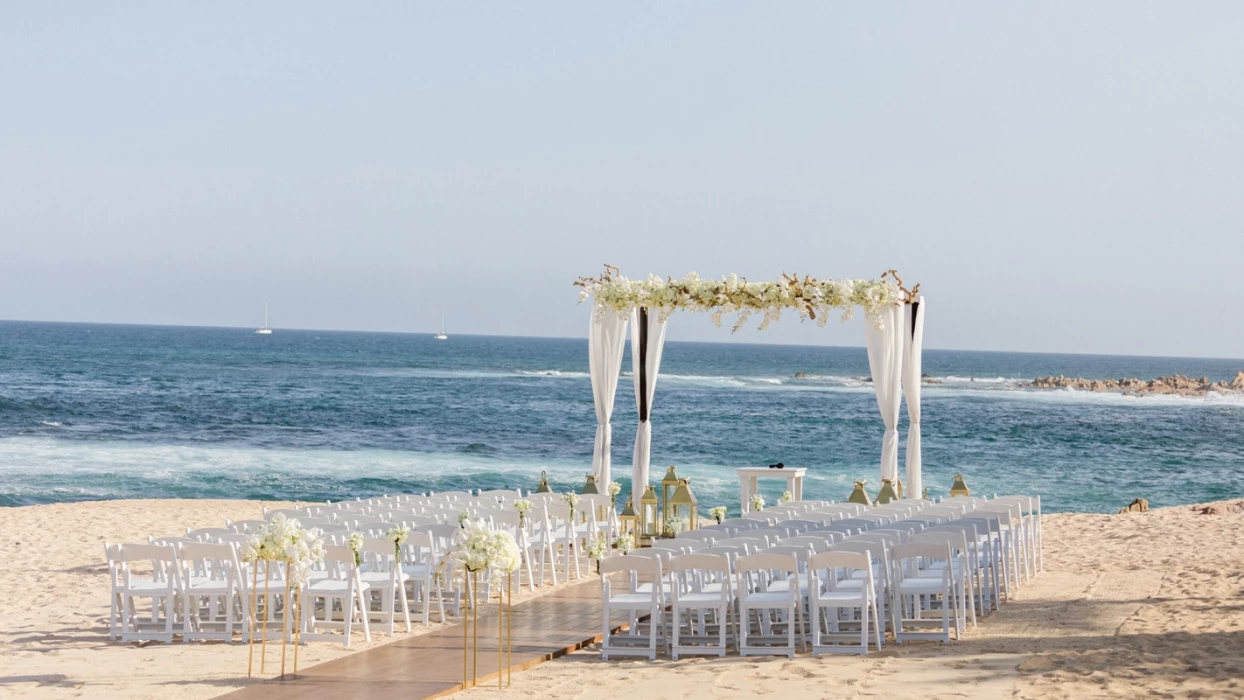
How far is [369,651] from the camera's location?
827 cm

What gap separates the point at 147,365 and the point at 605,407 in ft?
188

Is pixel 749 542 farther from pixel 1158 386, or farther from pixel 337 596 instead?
→ pixel 1158 386

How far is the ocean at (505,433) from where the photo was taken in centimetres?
2806

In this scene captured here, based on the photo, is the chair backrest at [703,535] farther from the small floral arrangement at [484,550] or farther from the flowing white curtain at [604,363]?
the flowing white curtain at [604,363]

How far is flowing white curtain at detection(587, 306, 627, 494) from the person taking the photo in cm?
1400

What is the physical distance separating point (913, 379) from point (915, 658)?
21.3 feet

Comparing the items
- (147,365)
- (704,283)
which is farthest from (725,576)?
(147,365)

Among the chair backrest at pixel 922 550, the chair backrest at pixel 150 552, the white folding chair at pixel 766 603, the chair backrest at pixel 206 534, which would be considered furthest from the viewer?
the chair backrest at pixel 206 534

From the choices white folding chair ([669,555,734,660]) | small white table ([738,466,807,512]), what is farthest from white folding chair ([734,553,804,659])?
small white table ([738,466,807,512])

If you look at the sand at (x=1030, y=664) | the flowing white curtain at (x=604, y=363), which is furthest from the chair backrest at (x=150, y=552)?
the flowing white curtain at (x=604, y=363)

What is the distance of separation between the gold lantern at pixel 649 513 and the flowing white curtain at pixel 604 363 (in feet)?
1.94

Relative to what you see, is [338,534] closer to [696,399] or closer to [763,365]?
[696,399]

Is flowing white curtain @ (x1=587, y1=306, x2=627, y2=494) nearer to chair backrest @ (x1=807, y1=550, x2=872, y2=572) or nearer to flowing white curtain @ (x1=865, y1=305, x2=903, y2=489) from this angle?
flowing white curtain @ (x1=865, y1=305, x2=903, y2=489)

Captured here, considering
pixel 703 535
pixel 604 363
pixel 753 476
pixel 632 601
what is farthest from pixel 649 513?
pixel 632 601
